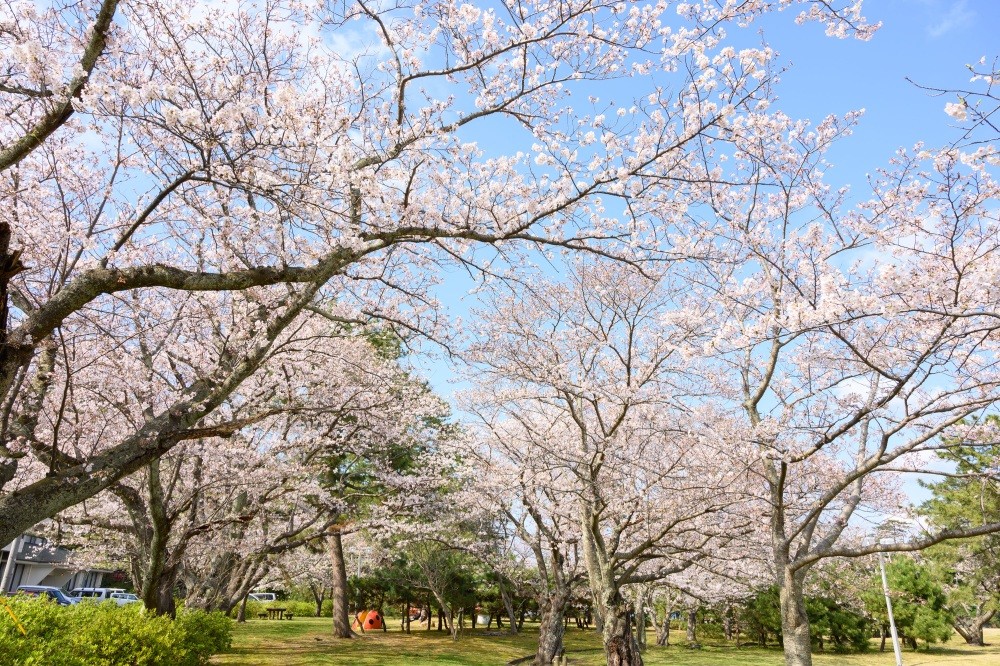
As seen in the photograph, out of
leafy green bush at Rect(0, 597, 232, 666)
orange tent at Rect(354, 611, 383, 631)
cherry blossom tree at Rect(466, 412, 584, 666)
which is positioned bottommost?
orange tent at Rect(354, 611, 383, 631)

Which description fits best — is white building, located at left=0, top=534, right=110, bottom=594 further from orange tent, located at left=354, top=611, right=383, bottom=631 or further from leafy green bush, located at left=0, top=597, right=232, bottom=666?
leafy green bush, located at left=0, top=597, right=232, bottom=666

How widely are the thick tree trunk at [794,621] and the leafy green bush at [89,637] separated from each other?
8.43 metres

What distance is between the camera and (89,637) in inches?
283

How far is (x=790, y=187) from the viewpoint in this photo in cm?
774

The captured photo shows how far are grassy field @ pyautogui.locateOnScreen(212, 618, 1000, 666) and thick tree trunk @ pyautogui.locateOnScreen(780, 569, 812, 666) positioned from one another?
969 cm

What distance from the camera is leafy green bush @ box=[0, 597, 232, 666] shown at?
538 centimetres

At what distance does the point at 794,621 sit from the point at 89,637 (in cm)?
915

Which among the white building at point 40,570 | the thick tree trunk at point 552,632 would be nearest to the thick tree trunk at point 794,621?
the thick tree trunk at point 552,632

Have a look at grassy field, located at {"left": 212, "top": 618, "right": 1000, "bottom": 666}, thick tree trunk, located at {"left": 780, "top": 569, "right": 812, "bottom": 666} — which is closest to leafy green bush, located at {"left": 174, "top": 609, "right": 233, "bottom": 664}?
grassy field, located at {"left": 212, "top": 618, "right": 1000, "bottom": 666}

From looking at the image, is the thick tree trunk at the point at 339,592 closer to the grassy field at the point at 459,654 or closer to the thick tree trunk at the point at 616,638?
the grassy field at the point at 459,654

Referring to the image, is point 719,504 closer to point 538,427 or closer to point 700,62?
point 538,427

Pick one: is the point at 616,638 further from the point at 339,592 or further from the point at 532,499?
the point at 339,592

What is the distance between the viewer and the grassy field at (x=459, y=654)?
47.7 feet

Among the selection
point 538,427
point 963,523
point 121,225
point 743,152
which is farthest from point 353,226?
point 963,523
